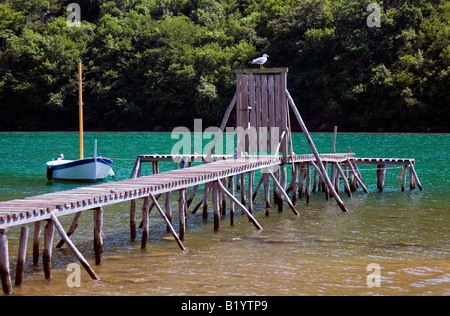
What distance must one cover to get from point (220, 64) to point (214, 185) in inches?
2883

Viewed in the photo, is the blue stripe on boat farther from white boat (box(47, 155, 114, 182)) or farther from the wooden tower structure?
the wooden tower structure

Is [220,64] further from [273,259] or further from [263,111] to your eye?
[273,259]

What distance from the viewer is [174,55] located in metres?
90.4

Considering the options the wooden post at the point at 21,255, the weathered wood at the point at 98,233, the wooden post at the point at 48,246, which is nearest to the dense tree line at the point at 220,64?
the weathered wood at the point at 98,233

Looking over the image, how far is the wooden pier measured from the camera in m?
12.8

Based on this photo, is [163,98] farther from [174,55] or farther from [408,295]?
[408,295]

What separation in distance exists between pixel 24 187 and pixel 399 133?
5247 cm

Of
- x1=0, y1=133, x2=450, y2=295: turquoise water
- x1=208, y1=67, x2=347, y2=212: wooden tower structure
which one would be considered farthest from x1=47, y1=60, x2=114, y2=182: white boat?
x1=208, y1=67, x2=347, y2=212: wooden tower structure

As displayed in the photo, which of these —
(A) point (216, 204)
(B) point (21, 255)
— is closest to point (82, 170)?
(A) point (216, 204)

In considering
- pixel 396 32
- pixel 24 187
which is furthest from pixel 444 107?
pixel 24 187

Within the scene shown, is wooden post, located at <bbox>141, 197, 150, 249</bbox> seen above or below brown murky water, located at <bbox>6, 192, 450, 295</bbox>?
above

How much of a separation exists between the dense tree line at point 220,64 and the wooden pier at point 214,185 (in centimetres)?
4877

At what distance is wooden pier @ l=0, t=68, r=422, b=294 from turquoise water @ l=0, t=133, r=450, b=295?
47cm
